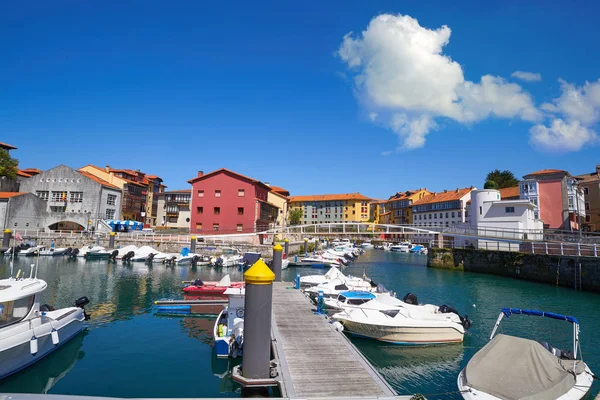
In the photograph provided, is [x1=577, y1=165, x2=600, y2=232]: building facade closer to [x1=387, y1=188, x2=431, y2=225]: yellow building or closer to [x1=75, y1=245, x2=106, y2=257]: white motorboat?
[x1=387, y1=188, x2=431, y2=225]: yellow building

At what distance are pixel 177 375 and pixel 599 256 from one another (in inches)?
1337

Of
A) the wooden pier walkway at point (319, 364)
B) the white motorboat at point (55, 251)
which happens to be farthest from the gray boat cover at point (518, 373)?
the white motorboat at point (55, 251)

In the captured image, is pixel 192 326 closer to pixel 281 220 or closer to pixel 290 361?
pixel 290 361

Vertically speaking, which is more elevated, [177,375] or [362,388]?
[362,388]

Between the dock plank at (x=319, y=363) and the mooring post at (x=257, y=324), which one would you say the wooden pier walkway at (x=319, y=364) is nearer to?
the dock plank at (x=319, y=363)

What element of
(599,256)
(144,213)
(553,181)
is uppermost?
(553,181)

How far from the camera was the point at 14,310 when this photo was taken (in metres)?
11.7

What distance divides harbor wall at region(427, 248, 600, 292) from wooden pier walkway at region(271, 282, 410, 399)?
27106 millimetres

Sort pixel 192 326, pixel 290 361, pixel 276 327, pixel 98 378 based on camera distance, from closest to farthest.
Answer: pixel 290 361, pixel 98 378, pixel 276 327, pixel 192 326

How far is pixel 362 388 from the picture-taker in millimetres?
8562

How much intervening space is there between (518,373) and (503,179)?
10142 centimetres

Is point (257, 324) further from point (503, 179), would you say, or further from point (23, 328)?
point (503, 179)

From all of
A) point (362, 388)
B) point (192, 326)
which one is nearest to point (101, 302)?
point (192, 326)

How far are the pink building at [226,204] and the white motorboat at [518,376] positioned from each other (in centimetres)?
5374
